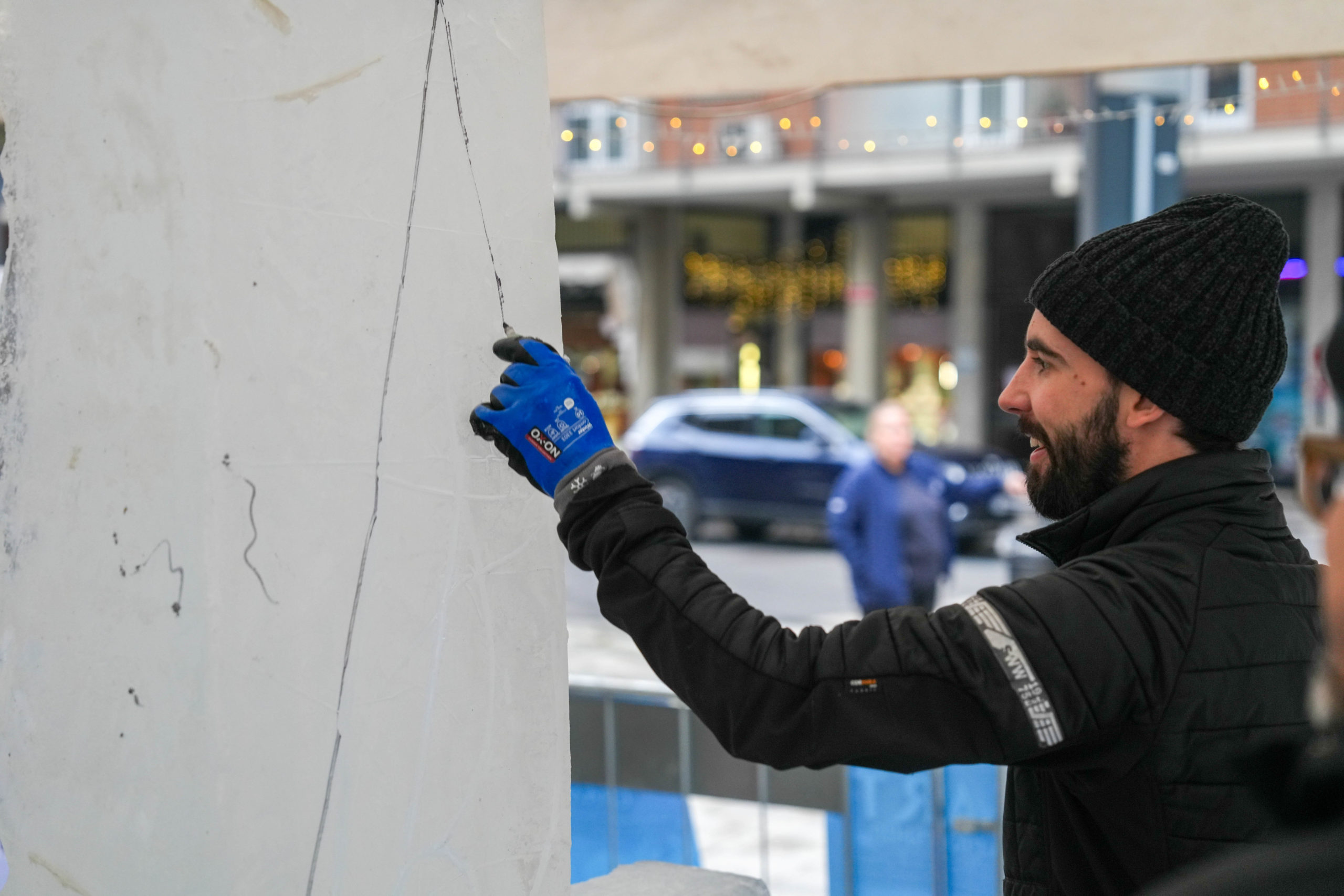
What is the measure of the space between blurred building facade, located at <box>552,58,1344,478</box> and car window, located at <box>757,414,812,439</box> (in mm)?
2810

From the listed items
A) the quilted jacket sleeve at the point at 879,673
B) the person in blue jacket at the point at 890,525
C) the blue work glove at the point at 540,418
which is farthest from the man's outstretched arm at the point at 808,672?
the person in blue jacket at the point at 890,525

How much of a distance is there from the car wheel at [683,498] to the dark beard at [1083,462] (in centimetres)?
1111

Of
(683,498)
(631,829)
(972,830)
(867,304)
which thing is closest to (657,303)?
(867,304)

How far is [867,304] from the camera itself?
1834cm

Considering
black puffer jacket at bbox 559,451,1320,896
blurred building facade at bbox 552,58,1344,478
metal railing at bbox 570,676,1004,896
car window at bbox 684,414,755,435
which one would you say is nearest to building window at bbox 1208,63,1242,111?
metal railing at bbox 570,676,1004,896

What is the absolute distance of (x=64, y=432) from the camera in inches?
54.7

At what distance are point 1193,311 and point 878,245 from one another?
17.3 m

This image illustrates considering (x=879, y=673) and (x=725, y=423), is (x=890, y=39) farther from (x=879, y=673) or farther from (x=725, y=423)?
(x=725, y=423)

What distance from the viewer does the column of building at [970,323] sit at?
17.8m

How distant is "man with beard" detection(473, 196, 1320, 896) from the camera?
4.22 ft

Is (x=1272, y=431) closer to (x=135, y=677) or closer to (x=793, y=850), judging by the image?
(x=793, y=850)

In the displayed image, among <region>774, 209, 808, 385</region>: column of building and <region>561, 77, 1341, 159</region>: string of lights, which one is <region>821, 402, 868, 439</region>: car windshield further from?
<region>561, 77, 1341, 159</region>: string of lights

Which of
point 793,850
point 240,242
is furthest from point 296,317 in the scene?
point 793,850

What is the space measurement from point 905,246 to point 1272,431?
5494mm
